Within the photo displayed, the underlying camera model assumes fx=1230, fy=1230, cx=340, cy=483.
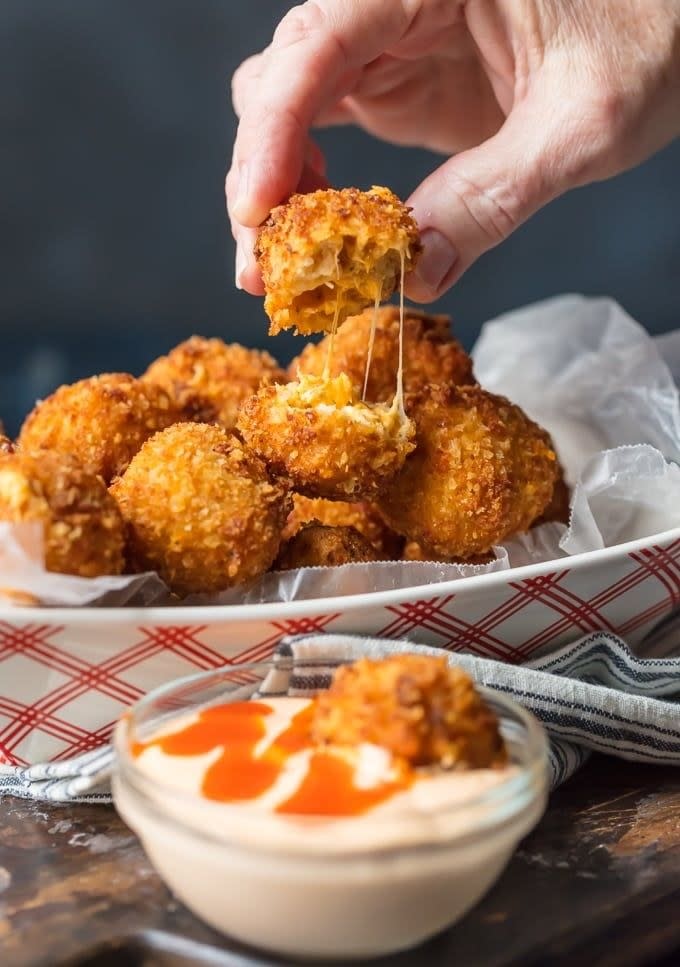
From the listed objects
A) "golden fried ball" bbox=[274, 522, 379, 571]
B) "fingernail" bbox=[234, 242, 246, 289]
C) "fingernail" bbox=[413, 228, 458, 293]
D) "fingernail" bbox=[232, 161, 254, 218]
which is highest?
"fingernail" bbox=[232, 161, 254, 218]

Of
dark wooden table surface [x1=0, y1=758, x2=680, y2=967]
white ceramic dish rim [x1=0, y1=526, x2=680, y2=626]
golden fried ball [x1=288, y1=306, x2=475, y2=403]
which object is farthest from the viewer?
golden fried ball [x1=288, y1=306, x2=475, y2=403]

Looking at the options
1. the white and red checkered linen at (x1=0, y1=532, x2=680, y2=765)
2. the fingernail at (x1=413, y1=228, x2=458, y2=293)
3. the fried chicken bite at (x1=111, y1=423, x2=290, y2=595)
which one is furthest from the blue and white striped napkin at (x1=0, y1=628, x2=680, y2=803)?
the fingernail at (x1=413, y1=228, x2=458, y2=293)

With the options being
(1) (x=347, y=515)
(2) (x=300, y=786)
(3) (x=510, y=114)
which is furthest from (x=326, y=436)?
(3) (x=510, y=114)

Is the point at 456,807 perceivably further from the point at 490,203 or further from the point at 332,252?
the point at 490,203

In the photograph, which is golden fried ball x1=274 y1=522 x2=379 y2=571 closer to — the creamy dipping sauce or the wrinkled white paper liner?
the wrinkled white paper liner

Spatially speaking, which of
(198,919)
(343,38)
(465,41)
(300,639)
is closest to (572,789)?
(300,639)

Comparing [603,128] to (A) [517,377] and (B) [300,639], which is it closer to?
(A) [517,377]

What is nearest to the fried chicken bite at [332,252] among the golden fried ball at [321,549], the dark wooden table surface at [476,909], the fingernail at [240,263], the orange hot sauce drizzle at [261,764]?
the fingernail at [240,263]

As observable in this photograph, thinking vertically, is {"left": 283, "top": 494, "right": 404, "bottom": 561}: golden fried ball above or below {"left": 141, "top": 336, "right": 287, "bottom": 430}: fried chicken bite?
below
